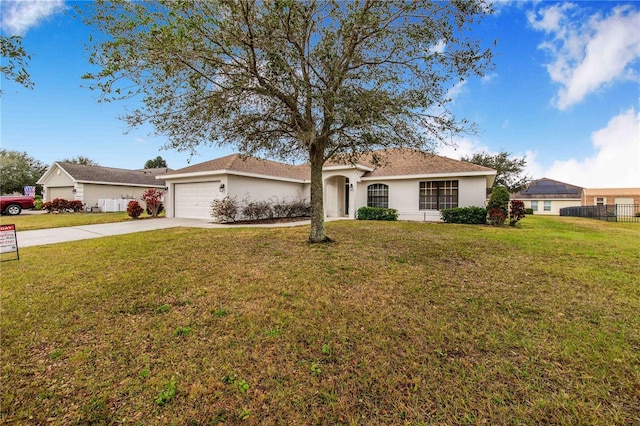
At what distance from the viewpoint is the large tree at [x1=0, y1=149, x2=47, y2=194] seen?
1342 inches

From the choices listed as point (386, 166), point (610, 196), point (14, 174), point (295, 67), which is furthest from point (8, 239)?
point (610, 196)

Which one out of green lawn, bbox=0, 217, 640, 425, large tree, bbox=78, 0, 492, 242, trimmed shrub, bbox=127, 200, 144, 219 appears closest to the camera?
green lawn, bbox=0, 217, 640, 425

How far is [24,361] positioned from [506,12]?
460 inches

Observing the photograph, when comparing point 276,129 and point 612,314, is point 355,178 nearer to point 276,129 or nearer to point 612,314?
point 276,129

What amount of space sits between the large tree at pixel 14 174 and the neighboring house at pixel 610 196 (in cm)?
7639

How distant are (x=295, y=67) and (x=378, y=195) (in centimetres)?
1259

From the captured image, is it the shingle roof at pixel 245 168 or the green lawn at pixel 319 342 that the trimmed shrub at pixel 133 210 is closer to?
the shingle roof at pixel 245 168

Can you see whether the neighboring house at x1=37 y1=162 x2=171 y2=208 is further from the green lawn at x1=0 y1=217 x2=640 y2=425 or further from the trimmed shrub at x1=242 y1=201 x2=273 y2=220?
the green lawn at x1=0 y1=217 x2=640 y2=425

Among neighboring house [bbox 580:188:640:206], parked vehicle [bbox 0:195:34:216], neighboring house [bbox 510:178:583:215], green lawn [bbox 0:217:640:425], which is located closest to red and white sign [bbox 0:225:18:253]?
green lawn [bbox 0:217:640:425]

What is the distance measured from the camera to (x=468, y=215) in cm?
1480

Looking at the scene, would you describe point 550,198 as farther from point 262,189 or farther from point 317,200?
point 317,200

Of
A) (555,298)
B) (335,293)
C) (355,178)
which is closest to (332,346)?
(335,293)

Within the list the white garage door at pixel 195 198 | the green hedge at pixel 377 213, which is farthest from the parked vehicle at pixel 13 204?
the green hedge at pixel 377 213

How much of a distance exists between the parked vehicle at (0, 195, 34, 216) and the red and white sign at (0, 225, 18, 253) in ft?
65.1
